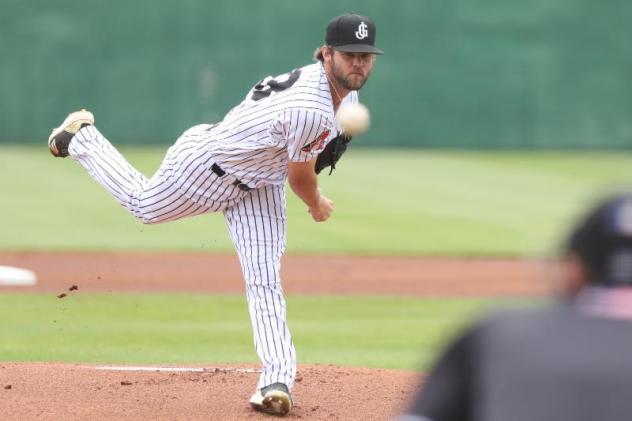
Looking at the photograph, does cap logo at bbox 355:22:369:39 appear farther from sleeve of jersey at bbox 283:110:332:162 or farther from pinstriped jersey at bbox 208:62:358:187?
sleeve of jersey at bbox 283:110:332:162

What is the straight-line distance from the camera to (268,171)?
506 cm

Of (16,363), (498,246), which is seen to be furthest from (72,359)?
(498,246)

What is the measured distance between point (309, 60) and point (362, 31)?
14338 mm

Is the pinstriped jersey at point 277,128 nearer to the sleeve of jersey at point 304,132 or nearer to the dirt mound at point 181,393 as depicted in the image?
the sleeve of jersey at point 304,132

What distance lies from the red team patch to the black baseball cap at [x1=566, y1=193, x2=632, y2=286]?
301 cm

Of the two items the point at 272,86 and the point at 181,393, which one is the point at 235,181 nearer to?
the point at 272,86

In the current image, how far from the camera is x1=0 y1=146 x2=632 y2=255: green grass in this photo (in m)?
12.8

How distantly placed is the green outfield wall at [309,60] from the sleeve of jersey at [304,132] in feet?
47.8

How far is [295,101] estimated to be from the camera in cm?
482

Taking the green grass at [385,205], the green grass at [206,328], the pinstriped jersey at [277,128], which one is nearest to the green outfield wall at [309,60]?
the green grass at [385,205]

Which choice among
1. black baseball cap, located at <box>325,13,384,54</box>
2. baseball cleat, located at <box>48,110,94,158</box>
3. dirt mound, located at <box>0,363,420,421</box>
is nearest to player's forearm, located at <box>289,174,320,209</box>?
black baseball cap, located at <box>325,13,384,54</box>

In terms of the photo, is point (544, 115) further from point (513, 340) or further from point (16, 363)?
point (513, 340)

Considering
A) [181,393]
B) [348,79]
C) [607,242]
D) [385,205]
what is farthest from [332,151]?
[385,205]

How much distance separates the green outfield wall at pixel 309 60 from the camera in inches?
759
